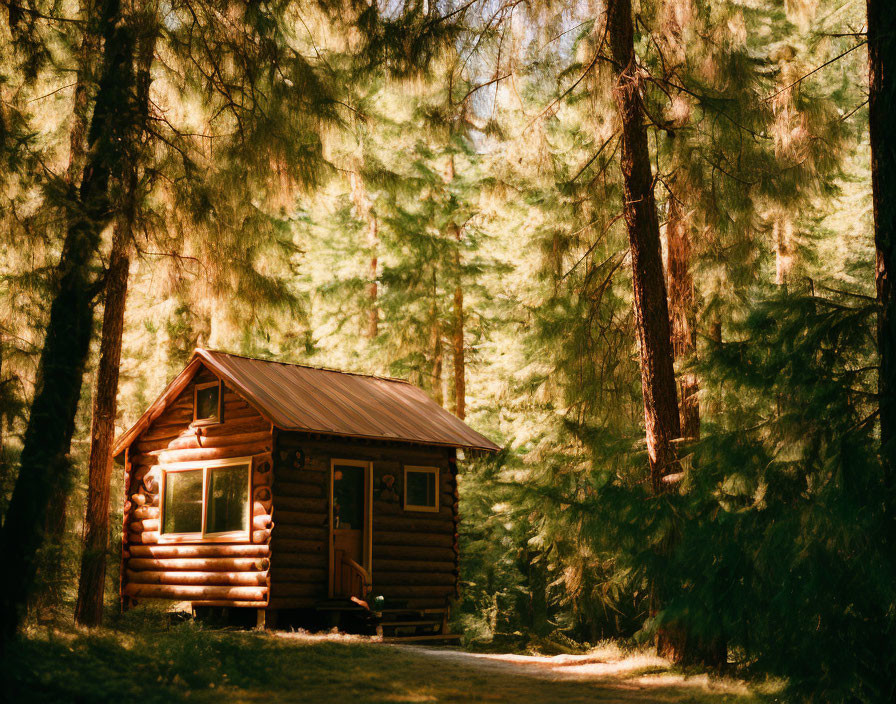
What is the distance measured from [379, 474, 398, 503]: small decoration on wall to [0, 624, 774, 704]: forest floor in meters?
4.13

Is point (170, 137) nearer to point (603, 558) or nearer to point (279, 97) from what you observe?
point (279, 97)

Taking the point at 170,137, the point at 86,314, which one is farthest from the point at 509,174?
the point at 86,314

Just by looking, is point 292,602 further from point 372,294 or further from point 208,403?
point 372,294

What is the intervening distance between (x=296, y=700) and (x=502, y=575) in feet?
48.5

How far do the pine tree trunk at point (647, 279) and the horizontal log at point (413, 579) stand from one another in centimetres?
546

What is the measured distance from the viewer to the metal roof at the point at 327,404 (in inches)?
522

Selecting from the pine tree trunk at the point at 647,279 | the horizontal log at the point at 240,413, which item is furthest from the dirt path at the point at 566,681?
the horizontal log at the point at 240,413

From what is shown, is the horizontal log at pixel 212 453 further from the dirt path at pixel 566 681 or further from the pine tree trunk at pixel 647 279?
the pine tree trunk at pixel 647 279

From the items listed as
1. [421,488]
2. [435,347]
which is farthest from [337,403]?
[435,347]

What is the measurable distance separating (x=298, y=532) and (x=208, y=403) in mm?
2886

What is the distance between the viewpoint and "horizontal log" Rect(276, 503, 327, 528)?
1334 centimetres

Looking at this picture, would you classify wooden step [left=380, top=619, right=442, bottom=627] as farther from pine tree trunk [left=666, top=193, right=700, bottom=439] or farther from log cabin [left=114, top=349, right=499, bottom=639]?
pine tree trunk [left=666, top=193, right=700, bottom=439]

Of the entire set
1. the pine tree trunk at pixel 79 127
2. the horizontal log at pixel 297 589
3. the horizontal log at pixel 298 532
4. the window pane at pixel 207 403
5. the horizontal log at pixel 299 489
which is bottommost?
the horizontal log at pixel 297 589

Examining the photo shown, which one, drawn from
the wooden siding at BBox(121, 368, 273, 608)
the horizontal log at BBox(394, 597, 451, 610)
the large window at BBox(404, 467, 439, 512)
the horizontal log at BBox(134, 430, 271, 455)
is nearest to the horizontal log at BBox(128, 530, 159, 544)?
the wooden siding at BBox(121, 368, 273, 608)
